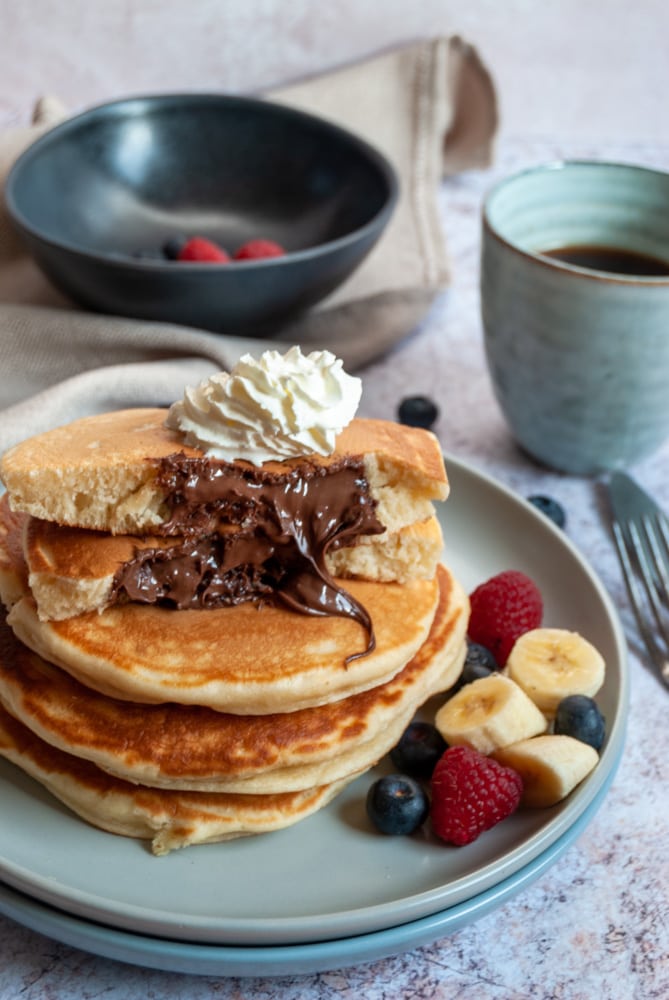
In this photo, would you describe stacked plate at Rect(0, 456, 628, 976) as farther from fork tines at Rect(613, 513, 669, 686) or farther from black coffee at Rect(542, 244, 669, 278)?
black coffee at Rect(542, 244, 669, 278)

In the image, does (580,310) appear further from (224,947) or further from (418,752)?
(224,947)

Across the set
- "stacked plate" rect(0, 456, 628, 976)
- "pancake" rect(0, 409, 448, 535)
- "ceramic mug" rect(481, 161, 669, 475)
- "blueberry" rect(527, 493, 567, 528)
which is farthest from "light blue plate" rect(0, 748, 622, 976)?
"ceramic mug" rect(481, 161, 669, 475)

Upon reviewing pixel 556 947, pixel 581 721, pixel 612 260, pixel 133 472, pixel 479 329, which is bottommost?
pixel 479 329

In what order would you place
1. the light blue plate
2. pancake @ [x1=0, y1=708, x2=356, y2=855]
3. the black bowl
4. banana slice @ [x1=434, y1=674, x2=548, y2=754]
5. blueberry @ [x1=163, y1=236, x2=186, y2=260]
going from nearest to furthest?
1. the light blue plate
2. pancake @ [x1=0, y1=708, x2=356, y2=855]
3. banana slice @ [x1=434, y1=674, x2=548, y2=754]
4. the black bowl
5. blueberry @ [x1=163, y1=236, x2=186, y2=260]

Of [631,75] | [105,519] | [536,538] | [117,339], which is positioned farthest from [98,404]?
[631,75]

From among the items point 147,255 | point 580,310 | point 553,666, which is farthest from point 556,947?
point 147,255

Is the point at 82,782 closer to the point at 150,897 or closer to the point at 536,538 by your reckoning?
the point at 150,897

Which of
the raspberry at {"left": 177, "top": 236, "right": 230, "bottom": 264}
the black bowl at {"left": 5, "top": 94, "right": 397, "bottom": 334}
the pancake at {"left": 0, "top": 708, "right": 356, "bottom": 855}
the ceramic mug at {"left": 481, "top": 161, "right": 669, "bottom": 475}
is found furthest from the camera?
the raspberry at {"left": 177, "top": 236, "right": 230, "bottom": 264}
